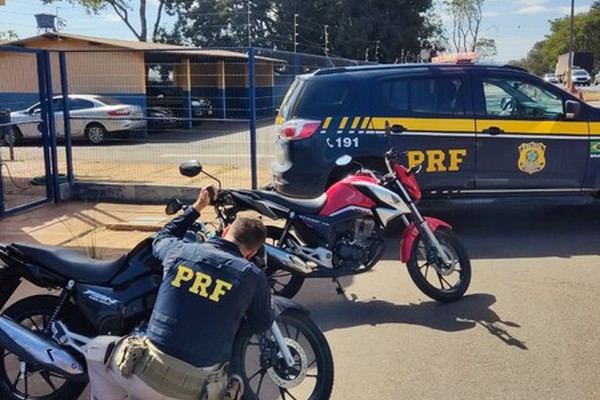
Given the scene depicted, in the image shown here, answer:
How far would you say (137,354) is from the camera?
3.06 m

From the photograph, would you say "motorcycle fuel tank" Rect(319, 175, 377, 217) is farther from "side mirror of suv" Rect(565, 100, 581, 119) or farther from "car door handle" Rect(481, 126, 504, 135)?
"side mirror of suv" Rect(565, 100, 581, 119)

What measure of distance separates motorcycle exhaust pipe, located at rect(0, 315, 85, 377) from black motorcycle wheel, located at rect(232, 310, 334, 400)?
88 cm

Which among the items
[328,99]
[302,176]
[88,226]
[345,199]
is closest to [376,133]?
[328,99]

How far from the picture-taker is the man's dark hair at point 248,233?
3275 millimetres

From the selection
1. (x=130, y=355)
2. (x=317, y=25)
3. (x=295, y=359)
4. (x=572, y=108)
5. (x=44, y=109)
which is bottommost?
(x=295, y=359)

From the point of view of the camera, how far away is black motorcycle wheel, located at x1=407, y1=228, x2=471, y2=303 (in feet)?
18.4

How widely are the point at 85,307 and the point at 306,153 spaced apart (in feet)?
14.1

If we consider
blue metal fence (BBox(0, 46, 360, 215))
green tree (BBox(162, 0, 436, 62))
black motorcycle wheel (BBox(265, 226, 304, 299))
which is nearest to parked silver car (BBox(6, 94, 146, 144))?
blue metal fence (BBox(0, 46, 360, 215))

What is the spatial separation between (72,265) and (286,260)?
1.71 meters

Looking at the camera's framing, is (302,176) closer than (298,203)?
No

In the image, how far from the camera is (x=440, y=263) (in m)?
5.64

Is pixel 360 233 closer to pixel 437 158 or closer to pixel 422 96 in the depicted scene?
pixel 437 158

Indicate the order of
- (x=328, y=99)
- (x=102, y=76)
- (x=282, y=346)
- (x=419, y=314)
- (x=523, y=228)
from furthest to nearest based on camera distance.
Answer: (x=102, y=76), (x=523, y=228), (x=328, y=99), (x=419, y=314), (x=282, y=346)

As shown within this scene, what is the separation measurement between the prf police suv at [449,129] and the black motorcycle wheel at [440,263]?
224 centimetres
